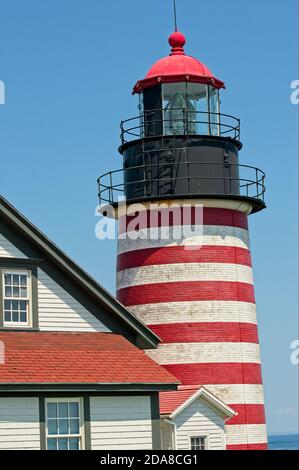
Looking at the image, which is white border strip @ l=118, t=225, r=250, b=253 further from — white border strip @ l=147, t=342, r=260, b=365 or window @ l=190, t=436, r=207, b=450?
window @ l=190, t=436, r=207, b=450

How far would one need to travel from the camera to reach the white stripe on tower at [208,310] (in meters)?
27.8

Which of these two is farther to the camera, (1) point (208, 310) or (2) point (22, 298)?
(1) point (208, 310)

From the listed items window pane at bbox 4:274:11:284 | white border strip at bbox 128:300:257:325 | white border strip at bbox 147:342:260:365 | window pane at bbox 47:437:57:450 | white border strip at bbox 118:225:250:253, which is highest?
white border strip at bbox 118:225:250:253

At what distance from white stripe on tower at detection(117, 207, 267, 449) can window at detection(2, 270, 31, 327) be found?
634 cm

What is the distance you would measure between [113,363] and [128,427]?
54.2 inches

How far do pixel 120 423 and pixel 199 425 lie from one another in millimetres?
3992

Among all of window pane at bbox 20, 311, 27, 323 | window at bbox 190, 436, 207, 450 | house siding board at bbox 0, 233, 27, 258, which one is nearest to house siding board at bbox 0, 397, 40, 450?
window pane at bbox 20, 311, 27, 323

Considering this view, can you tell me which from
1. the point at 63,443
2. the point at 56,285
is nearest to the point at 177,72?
the point at 56,285

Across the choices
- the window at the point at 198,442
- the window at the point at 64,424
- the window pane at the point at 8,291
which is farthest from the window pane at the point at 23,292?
the window at the point at 198,442

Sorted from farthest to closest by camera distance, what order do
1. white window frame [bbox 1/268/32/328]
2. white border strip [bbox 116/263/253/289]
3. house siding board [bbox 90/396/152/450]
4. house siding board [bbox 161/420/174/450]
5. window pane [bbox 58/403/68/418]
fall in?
white border strip [bbox 116/263/253/289] < house siding board [bbox 161/420/174/450] < white window frame [bbox 1/268/32/328] < house siding board [bbox 90/396/152/450] < window pane [bbox 58/403/68/418]

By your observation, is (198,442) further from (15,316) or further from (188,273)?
(15,316)

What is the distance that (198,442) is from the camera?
83.8ft

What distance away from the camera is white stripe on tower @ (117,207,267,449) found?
27.8 metres

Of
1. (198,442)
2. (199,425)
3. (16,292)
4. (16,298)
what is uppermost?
(16,292)
